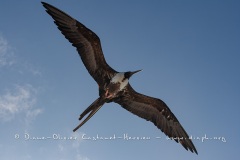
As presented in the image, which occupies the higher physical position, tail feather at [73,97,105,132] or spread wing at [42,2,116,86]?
spread wing at [42,2,116,86]

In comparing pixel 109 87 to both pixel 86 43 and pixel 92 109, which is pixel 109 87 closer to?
pixel 92 109

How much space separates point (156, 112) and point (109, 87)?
8.48 feet

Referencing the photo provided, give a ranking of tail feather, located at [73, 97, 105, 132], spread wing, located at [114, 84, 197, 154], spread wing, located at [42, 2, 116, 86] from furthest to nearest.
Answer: spread wing, located at [114, 84, 197, 154] → spread wing, located at [42, 2, 116, 86] → tail feather, located at [73, 97, 105, 132]

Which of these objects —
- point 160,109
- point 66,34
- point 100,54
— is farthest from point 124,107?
point 66,34

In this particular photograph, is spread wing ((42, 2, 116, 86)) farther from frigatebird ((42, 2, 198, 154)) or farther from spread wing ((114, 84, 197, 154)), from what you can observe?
spread wing ((114, 84, 197, 154))

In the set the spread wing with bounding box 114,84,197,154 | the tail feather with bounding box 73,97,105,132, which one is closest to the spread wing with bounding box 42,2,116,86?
the tail feather with bounding box 73,97,105,132

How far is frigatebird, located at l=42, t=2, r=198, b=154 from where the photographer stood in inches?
466

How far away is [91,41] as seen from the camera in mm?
12211

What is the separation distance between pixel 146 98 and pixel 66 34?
13.0ft

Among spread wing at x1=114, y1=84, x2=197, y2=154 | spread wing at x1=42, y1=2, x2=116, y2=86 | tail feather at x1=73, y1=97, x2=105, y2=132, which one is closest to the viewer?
tail feather at x1=73, y1=97, x2=105, y2=132

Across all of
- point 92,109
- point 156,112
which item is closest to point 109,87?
point 92,109

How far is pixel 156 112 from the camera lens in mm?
13609

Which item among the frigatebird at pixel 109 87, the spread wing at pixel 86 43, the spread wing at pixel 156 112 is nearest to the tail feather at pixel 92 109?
the frigatebird at pixel 109 87

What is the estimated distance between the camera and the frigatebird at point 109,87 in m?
11.8
